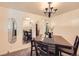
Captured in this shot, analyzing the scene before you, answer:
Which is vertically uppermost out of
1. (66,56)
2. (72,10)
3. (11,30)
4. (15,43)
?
(72,10)

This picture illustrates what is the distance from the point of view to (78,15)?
196 cm

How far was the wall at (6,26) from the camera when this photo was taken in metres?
1.90

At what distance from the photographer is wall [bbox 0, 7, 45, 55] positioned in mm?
1897

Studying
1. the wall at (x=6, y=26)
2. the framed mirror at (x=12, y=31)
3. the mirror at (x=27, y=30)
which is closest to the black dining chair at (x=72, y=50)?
the wall at (x=6, y=26)

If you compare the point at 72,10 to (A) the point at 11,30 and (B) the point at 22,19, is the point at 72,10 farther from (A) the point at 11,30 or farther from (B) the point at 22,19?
(A) the point at 11,30

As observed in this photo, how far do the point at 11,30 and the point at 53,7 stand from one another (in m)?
0.73

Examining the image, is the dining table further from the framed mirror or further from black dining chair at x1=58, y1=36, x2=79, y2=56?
the framed mirror

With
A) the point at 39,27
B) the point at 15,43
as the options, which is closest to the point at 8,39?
the point at 15,43

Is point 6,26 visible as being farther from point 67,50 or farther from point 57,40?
point 67,50

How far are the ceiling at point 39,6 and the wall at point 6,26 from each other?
0.07m

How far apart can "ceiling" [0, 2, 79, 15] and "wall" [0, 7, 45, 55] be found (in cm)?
7

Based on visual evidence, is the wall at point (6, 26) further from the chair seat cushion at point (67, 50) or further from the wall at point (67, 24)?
the chair seat cushion at point (67, 50)

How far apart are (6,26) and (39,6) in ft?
1.93

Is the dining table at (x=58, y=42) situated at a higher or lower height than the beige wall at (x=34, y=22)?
lower
